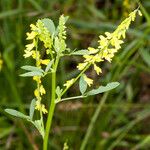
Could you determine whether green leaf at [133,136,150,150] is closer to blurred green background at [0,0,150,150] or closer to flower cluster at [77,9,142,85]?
blurred green background at [0,0,150,150]

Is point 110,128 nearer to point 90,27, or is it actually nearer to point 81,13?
point 90,27

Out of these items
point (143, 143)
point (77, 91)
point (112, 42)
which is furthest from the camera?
point (77, 91)

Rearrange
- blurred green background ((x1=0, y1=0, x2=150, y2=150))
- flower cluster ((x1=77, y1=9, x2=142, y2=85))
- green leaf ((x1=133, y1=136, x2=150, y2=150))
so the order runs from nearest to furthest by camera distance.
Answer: flower cluster ((x1=77, y1=9, x2=142, y2=85)) → green leaf ((x1=133, y1=136, x2=150, y2=150)) → blurred green background ((x1=0, y1=0, x2=150, y2=150))

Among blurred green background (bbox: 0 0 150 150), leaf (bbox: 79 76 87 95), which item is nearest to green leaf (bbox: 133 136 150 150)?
blurred green background (bbox: 0 0 150 150)

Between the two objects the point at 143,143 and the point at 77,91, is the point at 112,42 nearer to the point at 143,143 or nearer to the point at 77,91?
the point at 143,143

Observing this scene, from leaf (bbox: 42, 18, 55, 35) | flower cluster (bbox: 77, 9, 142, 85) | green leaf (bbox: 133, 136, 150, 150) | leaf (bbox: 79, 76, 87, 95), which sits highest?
leaf (bbox: 42, 18, 55, 35)

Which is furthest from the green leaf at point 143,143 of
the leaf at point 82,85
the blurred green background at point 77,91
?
the leaf at point 82,85

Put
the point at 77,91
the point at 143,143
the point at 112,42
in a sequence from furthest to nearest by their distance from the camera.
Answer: the point at 77,91 → the point at 143,143 → the point at 112,42

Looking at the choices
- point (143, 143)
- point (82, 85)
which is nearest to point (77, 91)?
point (143, 143)

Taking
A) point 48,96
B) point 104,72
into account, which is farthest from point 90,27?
point 48,96
